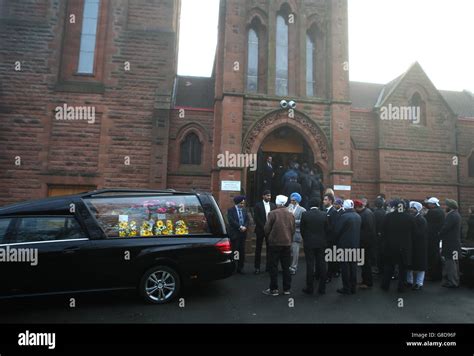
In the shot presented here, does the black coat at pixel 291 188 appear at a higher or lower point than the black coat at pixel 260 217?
higher

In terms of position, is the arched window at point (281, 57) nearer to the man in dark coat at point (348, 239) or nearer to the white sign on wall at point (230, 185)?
the white sign on wall at point (230, 185)

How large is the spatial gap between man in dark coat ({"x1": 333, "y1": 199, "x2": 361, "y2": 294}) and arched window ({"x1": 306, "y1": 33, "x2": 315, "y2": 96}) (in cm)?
885

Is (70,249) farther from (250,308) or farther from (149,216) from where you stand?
(250,308)

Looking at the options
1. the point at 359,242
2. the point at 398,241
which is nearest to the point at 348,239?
the point at 359,242

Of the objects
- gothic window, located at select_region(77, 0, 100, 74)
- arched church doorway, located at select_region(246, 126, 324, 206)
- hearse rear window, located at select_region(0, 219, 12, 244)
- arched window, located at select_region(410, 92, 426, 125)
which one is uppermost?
gothic window, located at select_region(77, 0, 100, 74)

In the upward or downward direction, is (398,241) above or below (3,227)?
below

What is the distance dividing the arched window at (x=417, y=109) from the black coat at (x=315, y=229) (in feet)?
46.3

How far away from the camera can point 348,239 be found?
23.5 feet

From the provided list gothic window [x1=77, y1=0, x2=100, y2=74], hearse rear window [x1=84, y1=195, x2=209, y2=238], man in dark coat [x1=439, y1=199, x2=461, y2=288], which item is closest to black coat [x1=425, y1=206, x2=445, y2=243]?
man in dark coat [x1=439, y1=199, x2=461, y2=288]

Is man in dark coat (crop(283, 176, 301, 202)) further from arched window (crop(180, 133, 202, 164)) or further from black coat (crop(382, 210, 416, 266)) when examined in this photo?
arched window (crop(180, 133, 202, 164))

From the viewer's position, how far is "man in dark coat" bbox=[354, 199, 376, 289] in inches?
303

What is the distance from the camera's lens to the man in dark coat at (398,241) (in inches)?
284

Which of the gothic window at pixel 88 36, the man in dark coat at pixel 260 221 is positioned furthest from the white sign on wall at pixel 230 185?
the gothic window at pixel 88 36

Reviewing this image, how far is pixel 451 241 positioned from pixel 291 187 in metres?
4.79
